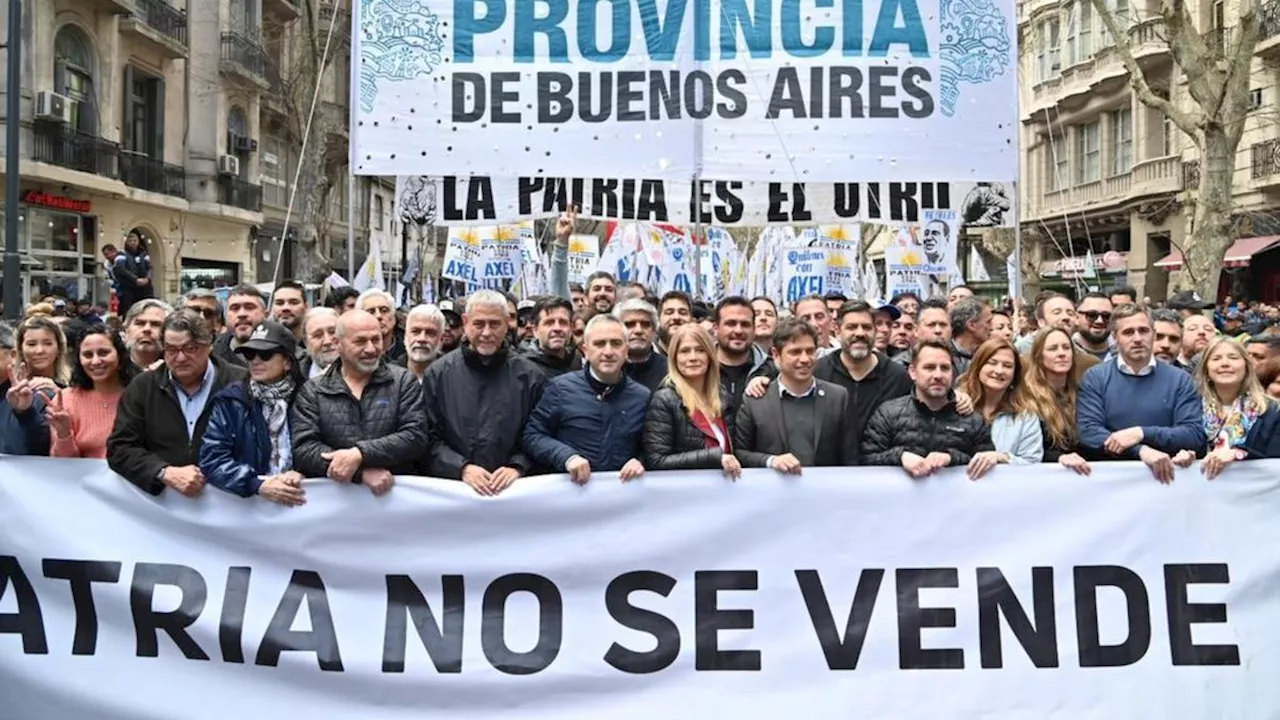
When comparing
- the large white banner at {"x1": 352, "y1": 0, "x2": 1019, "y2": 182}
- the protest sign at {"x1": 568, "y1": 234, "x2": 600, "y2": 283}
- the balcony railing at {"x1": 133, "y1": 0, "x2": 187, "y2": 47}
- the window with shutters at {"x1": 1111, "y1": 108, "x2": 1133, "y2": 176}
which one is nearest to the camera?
the large white banner at {"x1": 352, "y1": 0, "x2": 1019, "y2": 182}

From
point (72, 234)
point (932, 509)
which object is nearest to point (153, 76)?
point (72, 234)

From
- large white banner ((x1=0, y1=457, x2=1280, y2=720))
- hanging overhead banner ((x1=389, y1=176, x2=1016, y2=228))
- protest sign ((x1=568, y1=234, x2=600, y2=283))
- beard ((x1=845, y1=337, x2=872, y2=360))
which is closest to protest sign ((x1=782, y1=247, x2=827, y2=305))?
protest sign ((x1=568, y1=234, x2=600, y2=283))

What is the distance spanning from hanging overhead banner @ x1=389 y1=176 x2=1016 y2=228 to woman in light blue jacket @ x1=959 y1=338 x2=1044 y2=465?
106 inches

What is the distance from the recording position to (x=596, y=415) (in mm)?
4848

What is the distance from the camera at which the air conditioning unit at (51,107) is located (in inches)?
969

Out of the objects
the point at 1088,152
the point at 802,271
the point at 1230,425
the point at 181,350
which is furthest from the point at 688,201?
the point at 1088,152

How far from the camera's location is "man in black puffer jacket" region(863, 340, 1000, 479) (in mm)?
Answer: 4707

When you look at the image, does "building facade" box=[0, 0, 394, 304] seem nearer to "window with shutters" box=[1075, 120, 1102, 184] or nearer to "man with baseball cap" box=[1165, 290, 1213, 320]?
"man with baseball cap" box=[1165, 290, 1213, 320]

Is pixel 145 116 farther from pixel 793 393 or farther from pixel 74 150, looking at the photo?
pixel 793 393

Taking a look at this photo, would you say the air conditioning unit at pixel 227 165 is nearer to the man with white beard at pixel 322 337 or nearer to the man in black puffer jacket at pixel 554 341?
the man with white beard at pixel 322 337

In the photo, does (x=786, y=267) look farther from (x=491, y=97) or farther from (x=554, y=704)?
(x=554, y=704)

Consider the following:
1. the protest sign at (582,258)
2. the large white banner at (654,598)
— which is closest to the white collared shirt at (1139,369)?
the large white banner at (654,598)

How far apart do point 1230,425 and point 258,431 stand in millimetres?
4036

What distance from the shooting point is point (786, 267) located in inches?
637
